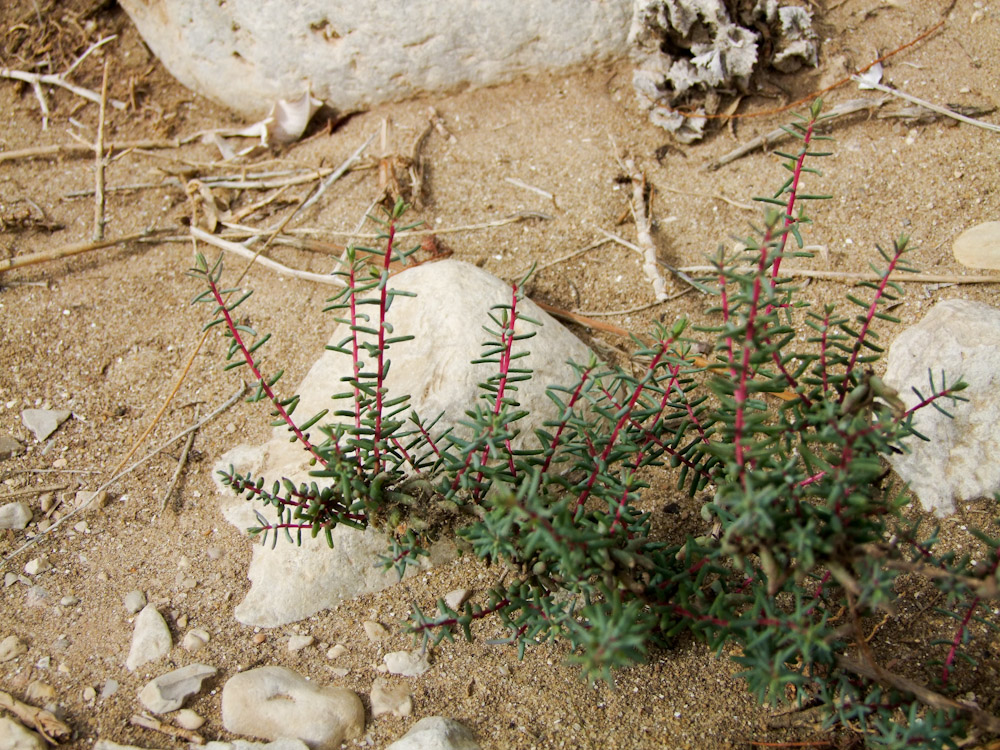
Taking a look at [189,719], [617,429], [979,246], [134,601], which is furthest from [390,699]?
[979,246]

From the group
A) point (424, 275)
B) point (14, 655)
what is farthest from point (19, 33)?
point (14, 655)

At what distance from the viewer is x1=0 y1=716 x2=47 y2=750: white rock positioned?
2439 mm

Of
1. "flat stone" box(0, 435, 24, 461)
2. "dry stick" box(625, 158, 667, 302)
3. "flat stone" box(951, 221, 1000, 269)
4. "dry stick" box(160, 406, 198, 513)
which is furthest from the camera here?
"dry stick" box(625, 158, 667, 302)

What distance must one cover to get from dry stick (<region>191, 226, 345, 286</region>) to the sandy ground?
0.06m

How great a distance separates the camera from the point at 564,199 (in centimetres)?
412

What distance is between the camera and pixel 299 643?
278cm

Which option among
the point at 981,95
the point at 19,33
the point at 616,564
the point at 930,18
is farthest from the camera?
the point at 19,33

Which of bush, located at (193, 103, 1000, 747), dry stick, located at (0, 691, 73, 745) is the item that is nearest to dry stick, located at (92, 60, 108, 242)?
bush, located at (193, 103, 1000, 747)

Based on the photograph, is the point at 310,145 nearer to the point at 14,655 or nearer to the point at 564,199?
the point at 564,199

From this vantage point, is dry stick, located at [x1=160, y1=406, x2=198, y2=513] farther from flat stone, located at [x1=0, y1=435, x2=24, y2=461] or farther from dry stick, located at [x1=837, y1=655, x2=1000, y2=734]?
dry stick, located at [x1=837, y1=655, x2=1000, y2=734]

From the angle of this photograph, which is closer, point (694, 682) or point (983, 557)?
point (694, 682)

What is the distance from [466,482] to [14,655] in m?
1.76

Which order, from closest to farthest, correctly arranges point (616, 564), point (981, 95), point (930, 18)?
1. point (616, 564)
2. point (981, 95)
3. point (930, 18)

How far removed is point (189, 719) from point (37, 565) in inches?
38.5
